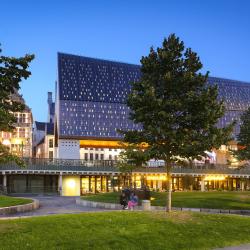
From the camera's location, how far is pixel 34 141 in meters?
138

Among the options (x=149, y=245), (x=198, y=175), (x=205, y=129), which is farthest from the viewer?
(x=198, y=175)

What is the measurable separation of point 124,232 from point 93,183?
178 ft

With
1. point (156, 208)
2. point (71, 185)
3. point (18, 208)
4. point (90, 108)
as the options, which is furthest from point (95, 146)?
point (18, 208)

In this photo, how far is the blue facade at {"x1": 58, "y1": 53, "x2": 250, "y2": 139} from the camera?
91688 millimetres

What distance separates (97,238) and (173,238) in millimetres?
3948

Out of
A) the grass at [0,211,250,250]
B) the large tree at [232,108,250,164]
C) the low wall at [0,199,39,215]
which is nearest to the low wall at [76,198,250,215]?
the low wall at [0,199,39,215]

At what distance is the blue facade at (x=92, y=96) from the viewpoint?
91.7 metres

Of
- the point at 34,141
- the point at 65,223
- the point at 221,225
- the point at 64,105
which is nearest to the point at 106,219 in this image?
the point at 65,223

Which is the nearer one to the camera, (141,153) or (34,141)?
(141,153)

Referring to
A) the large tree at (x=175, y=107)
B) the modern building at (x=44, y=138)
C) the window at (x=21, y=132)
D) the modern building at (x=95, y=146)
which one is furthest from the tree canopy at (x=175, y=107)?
the modern building at (x=44, y=138)

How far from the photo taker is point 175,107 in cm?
2869

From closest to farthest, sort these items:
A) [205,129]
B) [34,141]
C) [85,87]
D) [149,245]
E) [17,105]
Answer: [149,245]
[17,105]
[205,129]
[85,87]
[34,141]

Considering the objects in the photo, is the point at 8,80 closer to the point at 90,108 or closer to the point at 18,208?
the point at 18,208

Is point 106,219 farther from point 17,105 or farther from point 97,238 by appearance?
point 17,105
